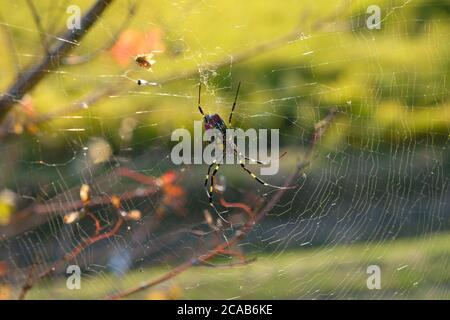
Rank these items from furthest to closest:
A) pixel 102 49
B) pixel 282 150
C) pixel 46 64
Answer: pixel 282 150 < pixel 102 49 < pixel 46 64

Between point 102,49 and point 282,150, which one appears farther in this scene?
point 282,150

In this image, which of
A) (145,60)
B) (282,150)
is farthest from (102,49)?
(282,150)

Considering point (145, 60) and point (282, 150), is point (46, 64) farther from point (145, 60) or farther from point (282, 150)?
point (282, 150)

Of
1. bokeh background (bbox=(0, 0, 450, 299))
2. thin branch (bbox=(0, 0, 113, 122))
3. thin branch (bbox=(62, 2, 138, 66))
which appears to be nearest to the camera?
thin branch (bbox=(0, 0, 113, 122))

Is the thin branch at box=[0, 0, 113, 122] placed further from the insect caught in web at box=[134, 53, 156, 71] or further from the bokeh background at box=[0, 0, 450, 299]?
the bokeh background at box=[0, 0, 450, 299]

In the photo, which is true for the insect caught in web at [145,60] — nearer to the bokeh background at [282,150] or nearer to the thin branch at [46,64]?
the bokeh background at [282,150]

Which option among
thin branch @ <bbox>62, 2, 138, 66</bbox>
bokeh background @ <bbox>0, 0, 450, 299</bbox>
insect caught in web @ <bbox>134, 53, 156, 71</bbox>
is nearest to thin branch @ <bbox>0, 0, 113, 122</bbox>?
thin branch @ <bbox>62, 2, 138, 66</bbox>
